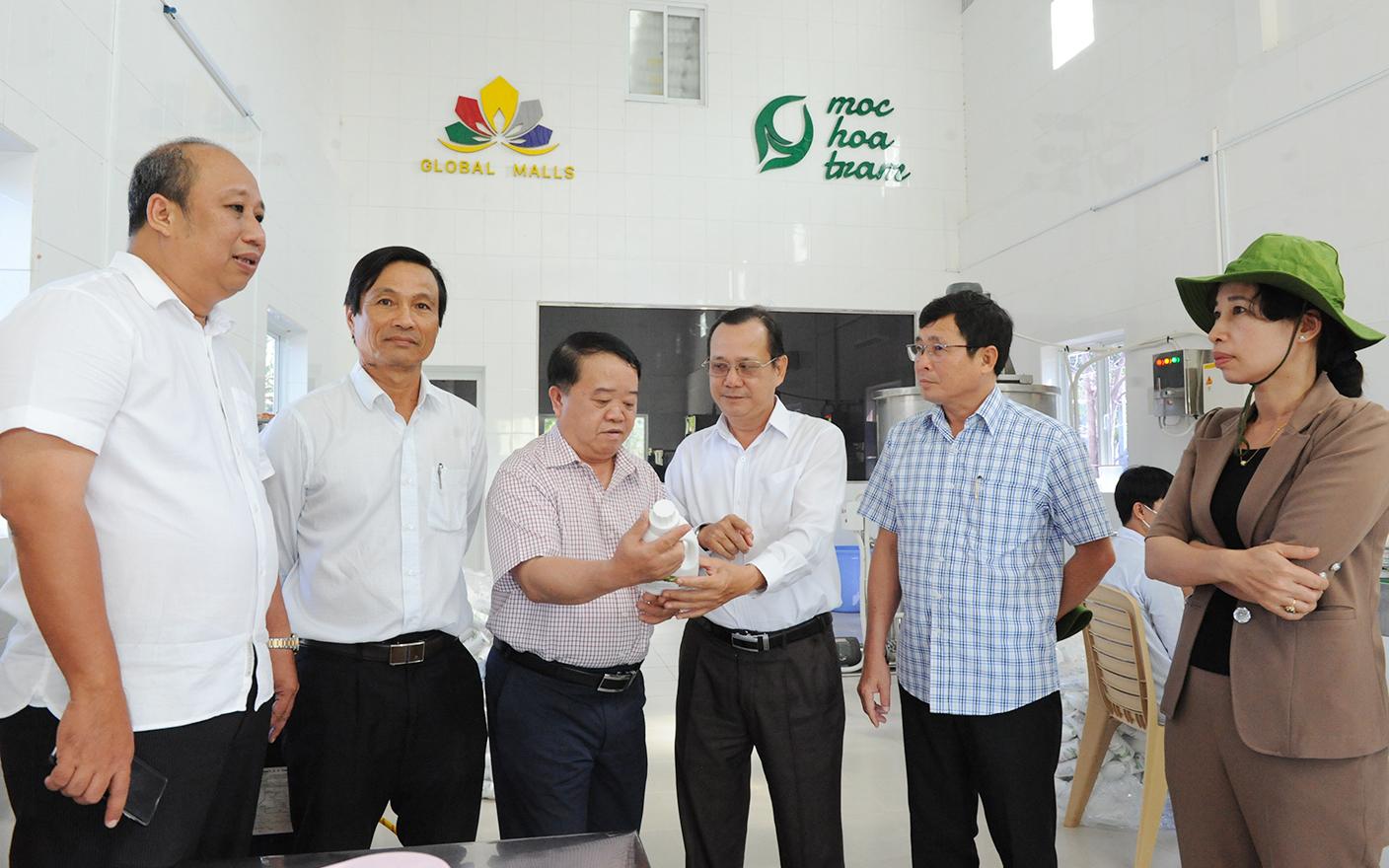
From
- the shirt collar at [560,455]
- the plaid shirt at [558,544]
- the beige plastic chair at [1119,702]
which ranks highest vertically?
the shirt collar at [560,455]

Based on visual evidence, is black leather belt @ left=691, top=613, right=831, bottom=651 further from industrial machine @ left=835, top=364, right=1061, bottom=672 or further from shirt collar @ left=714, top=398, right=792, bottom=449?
industrial machine @ left=835, top=364, right=1061, bottom=672

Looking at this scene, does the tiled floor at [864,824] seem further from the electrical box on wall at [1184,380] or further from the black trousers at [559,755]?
the electrical box on wall at [1184,380]

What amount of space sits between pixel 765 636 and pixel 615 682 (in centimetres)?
37

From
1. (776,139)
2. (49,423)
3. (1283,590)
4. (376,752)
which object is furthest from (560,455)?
(776,139)

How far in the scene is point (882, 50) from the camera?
7.78 metres

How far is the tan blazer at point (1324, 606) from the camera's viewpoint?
1497 mm

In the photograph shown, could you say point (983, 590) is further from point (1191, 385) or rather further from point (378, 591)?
point (1191, 385)

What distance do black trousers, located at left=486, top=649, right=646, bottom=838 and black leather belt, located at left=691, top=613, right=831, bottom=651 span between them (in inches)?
10.9

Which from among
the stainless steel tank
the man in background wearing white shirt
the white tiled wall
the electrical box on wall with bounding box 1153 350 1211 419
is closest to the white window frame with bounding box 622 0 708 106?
the white tiled wall

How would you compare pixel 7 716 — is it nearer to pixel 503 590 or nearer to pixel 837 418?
pixel 503 590

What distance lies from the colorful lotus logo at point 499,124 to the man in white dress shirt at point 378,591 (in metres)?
5.53

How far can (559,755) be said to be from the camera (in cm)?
177

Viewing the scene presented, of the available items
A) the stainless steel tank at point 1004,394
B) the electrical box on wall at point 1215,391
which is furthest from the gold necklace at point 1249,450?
the electrical box on wall at point 1215,391

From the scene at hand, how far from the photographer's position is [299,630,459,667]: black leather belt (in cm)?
184
